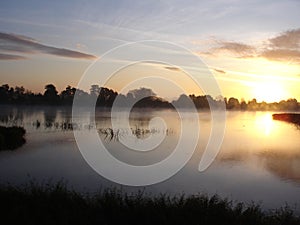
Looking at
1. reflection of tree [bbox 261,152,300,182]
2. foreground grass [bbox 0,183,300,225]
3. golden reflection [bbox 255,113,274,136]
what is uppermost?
foreground grass [bbox 0,183,300,225]

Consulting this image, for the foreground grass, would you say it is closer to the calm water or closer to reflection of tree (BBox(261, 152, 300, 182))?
the calm water

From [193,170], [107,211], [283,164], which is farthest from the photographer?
[283,164]

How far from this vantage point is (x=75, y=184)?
12.6 meters

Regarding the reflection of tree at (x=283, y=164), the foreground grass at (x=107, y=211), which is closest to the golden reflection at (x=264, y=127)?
the reflection of tree at (x=283, y=164)

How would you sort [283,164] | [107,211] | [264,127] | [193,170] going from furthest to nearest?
[264,127] → [283,164] → [193,170] → [107,211]

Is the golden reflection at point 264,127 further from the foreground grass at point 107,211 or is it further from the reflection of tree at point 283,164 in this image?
the foreground grass at point 107,211

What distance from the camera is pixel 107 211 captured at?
305 inches

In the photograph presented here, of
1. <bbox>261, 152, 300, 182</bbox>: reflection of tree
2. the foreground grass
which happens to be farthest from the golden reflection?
the foreground grass

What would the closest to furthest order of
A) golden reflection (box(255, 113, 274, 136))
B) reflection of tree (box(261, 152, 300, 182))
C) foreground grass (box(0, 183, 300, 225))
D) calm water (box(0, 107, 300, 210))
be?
foreground grass (box(0, 183, 300, 225))
calm water (box(0, 107, 300, 210))
reflection of tree (box(261, 152, 300, 182))
golden reflection (box(255, 113, 274, 136))

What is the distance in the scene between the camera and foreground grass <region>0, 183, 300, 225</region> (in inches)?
282

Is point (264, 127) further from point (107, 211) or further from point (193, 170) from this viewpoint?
point (107, 211)

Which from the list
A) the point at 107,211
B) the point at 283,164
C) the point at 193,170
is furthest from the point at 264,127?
the point at 107,211

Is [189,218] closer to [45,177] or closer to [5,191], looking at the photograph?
[5,191]

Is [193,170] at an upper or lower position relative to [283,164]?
upper
